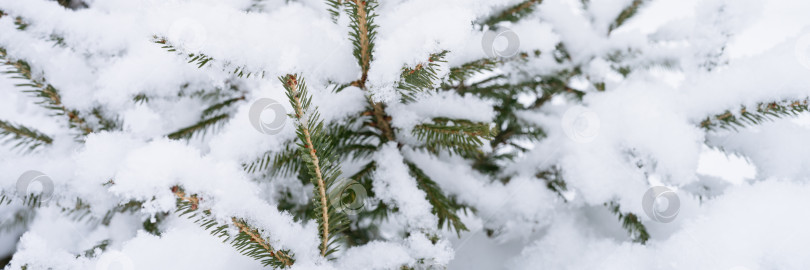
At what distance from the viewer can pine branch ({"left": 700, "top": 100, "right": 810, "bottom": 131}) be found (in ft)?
3.36

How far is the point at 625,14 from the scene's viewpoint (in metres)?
1.80

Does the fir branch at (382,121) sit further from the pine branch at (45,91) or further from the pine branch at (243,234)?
the pine branch at (45,91)

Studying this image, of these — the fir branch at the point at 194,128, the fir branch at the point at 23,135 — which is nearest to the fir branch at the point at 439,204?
the fir branch at the point at 194,128

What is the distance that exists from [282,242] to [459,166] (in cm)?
92

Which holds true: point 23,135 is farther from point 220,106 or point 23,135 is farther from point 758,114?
point 758,114

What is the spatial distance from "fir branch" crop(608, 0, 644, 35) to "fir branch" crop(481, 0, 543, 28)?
454 mm

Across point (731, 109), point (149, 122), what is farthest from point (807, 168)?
point (149, 122)

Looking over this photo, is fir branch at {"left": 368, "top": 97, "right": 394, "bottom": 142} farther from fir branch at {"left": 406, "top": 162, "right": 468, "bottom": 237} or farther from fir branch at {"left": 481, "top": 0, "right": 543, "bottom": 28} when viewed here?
fir branch at {"left": 481, "top": 0, "right": 543, "bottom": 28}

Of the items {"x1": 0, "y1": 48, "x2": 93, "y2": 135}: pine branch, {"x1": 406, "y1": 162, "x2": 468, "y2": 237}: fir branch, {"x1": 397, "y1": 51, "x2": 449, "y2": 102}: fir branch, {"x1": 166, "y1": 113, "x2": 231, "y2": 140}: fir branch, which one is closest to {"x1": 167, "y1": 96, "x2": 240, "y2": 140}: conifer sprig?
{"x1": 166, "y1": 113, "x2": 231, "y2": 140}: fir branch

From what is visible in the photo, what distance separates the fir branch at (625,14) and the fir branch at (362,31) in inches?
55.0

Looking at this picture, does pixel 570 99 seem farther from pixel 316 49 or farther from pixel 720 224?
pixel 316 49

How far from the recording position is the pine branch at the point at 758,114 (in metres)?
1.02

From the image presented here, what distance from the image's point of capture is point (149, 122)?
4.25 feet

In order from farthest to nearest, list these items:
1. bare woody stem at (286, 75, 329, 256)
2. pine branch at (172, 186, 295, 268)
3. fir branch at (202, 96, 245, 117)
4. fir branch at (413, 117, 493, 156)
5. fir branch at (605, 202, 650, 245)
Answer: fir branch at (202, 96, 245, 117) → fir branch at (605, 202, 650, 245) → fir branch at (413, 117, 493, 156) → pine branch at (172, 186, 295, 268) → bare woody stem at (286, 75, 329, 256)
